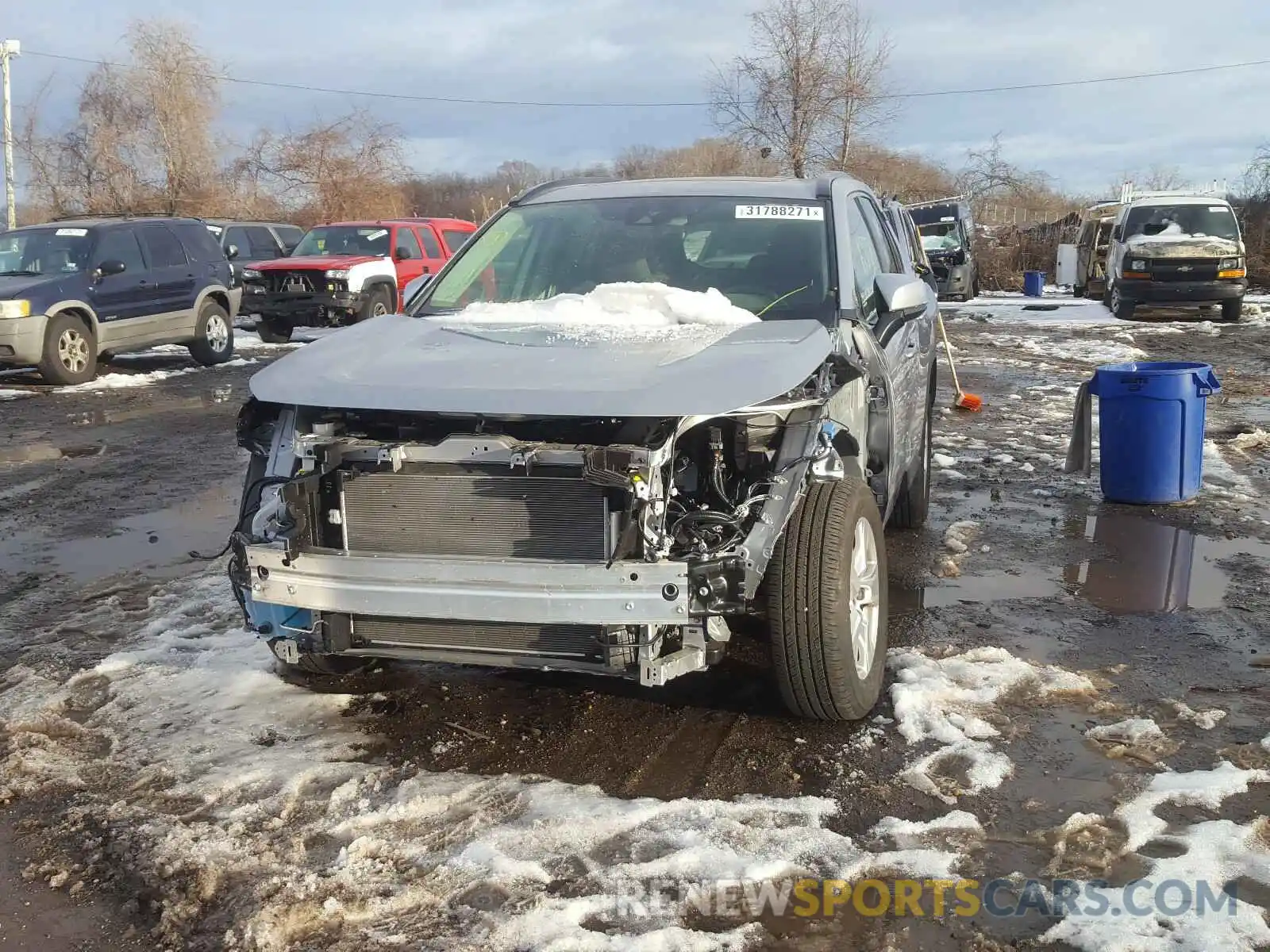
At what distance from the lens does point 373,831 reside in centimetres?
320

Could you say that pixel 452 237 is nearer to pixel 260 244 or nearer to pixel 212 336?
pixel 260 244

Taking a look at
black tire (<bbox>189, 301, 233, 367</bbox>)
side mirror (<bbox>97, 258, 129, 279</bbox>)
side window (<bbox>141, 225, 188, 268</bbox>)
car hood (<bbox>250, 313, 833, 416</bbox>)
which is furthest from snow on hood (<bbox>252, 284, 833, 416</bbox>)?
black tire (<bbox>189, 301, 233, 367</bbox>)

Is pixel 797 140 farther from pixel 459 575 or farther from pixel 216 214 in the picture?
pixel 459 575

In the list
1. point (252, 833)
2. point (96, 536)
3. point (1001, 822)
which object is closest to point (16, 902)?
point (252, 833)

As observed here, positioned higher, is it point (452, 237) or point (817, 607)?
point (452, 237)

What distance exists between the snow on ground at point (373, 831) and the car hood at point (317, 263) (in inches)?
491

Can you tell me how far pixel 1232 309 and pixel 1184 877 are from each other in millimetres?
19581

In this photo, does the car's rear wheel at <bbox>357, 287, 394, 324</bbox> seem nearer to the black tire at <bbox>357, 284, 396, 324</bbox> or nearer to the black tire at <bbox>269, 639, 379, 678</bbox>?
the black tire at <bbox>357, 284, 396, 324</bbox>

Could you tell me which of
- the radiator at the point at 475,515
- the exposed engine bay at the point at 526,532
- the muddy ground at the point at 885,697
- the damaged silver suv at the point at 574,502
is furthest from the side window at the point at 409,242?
the radiator at the point at 475,515

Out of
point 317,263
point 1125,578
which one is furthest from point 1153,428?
point 317,263

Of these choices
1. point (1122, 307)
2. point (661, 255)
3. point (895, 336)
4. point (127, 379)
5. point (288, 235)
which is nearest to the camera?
point (661, 255)

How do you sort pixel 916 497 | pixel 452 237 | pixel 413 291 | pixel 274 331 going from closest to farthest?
pixel 413 291 → pixel 916 497 → pixel 274 331 → pixel 452 237

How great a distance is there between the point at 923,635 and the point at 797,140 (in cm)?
2315

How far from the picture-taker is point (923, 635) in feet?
15.6
